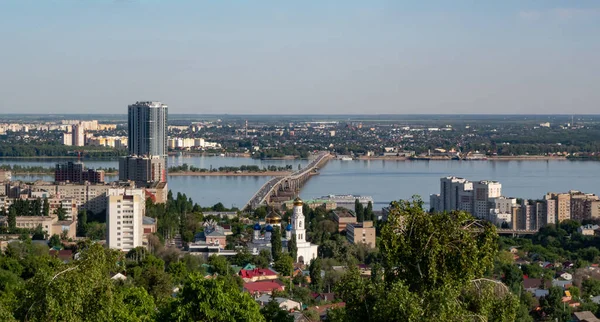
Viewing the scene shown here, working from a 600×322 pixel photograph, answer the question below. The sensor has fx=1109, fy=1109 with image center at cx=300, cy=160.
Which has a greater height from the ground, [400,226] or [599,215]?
[400,226]

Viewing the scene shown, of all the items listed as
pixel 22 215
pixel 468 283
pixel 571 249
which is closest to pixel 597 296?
pixel 571 249

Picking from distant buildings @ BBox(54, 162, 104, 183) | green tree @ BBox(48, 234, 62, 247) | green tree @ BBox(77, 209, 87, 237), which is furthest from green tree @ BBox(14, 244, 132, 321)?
distant buildings @ BBox(54, 162, 104, 183)

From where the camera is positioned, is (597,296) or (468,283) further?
(597,296)

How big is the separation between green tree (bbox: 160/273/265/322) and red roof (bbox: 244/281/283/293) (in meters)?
3.86

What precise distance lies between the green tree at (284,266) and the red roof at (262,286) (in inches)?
41.7

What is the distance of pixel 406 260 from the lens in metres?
5.09

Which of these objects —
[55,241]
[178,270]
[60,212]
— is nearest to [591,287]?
[178,270]

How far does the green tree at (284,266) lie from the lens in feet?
37.8

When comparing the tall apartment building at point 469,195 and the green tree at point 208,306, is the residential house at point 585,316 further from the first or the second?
the tall apartment building at point 469,195

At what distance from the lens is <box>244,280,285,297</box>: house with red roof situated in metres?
9.83

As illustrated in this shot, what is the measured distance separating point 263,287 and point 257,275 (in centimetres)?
88

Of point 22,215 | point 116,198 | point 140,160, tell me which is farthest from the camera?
point 140,160

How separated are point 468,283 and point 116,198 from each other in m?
9.11

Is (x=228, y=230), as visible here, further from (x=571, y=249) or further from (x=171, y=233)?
(x=571, y=249)
